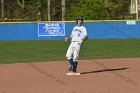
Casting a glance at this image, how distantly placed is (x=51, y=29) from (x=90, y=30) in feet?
10.3

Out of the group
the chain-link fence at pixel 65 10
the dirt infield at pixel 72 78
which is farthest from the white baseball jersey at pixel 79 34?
the chain-link fence at pixel 65 10

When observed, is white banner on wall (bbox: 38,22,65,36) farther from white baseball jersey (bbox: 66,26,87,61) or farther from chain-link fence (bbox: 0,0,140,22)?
white baseball jersey (bbox: 66,26,87,61)

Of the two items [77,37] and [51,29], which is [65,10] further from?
[77,37]

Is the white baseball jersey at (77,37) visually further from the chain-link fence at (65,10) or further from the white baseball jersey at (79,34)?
the chain-link fence at (65,10)

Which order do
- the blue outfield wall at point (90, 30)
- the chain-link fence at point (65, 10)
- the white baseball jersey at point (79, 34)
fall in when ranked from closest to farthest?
the white baseball jersey at point (79, 34)
the blue outfield wall at point (90, 30)
the chain-link fence at point (65, 10)

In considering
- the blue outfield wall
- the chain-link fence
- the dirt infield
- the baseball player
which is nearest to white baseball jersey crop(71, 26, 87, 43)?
the baseball player

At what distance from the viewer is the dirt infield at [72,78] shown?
470 inches

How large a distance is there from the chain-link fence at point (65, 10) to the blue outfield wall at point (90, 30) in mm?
13318

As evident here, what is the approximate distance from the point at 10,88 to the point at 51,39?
24725 millimetres

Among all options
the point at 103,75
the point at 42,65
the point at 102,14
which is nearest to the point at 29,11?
the point at 102,14

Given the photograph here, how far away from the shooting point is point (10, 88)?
12172mm

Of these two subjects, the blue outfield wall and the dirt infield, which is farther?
the blue outfield wall

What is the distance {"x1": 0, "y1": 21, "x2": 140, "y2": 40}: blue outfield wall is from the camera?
121 ft

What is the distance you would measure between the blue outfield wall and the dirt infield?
17.5 m
